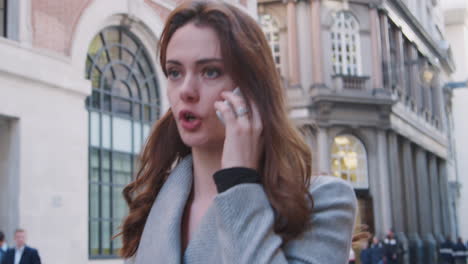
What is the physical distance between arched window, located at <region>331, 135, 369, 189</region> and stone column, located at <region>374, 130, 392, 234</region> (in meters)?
0.67

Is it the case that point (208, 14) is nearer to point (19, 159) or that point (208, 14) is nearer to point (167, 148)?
point (167, 148)

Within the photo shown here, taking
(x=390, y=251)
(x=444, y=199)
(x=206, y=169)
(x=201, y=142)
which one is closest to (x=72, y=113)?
(x=206, y=169)

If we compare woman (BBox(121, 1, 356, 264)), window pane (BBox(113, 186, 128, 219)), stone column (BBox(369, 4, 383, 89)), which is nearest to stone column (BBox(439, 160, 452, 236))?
stone column (BBox(369, 4, 383, 89))

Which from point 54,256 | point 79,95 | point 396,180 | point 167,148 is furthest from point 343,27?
point 167,148

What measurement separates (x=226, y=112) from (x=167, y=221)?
0.40 m

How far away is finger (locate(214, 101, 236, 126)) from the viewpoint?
1.84 metres

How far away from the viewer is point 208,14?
1991 mm

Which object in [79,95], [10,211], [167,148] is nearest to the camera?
[167,148]

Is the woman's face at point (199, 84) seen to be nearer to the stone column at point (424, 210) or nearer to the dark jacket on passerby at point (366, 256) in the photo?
the dark jacket on passerby at point (366, 256)

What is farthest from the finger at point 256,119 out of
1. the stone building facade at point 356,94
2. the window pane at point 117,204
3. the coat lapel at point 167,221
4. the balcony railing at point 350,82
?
the balcony railing at point 350,82

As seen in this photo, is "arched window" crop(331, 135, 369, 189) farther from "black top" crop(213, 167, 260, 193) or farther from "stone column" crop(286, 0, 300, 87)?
"black top" crop(213, 167, 260, 193)

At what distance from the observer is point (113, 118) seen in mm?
17250

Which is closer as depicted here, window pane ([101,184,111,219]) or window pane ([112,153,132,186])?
window pane ([101,184,111,219])

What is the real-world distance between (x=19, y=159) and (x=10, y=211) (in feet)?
3.37
